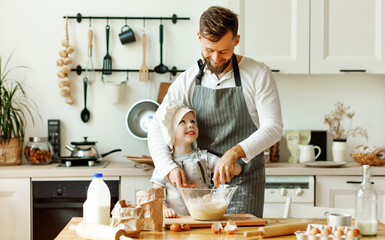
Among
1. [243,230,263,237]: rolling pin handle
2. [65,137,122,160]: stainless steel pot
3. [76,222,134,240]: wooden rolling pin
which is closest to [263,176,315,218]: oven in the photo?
[65,137,122,160]: stainless steel pot

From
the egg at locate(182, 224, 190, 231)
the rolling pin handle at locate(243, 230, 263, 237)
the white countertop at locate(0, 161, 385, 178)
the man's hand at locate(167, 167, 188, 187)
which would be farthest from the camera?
the white countertop at locate(0, 161, 385, 178)

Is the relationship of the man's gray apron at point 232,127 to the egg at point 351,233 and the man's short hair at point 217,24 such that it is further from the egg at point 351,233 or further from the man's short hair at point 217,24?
the egg at point 351,233

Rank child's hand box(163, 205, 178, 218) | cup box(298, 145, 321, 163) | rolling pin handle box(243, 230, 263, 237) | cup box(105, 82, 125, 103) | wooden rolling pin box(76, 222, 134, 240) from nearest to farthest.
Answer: wooden rolling pin box(76, 222, 134, 240)
rolling pin handle box(243, 230, 263, 237)
child's hand box(163, 205, 178, 218)
cup box(298, 145, 321, 163)
cup box(105, 82, 125, 103)

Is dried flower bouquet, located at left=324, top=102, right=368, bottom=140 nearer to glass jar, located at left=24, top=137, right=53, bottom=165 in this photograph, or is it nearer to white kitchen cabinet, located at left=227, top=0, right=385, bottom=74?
white kitchen cabinet, located at left=227, top=0, right=385, bottom=74

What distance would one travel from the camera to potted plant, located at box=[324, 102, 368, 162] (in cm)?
402

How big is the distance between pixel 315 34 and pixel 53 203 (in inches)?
79.9

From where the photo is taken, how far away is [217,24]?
2.31 meters

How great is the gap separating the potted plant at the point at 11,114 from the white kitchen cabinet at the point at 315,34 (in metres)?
1.59

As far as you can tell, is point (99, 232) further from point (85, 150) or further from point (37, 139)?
point (37, 139)

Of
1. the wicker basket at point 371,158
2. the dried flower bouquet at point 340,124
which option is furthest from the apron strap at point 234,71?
the dried flower bouquet at point 340,124

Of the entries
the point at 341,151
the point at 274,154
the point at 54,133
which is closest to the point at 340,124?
the point at 341,151

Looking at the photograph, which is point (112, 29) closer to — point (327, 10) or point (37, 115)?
point (37, 115)

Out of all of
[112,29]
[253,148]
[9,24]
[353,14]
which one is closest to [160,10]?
[112,29]

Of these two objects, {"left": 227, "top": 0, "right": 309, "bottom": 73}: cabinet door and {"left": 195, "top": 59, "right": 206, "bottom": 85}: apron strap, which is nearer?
{"left": 195, "top": 59, "right": 206, "bottom": 85}: apron strap
